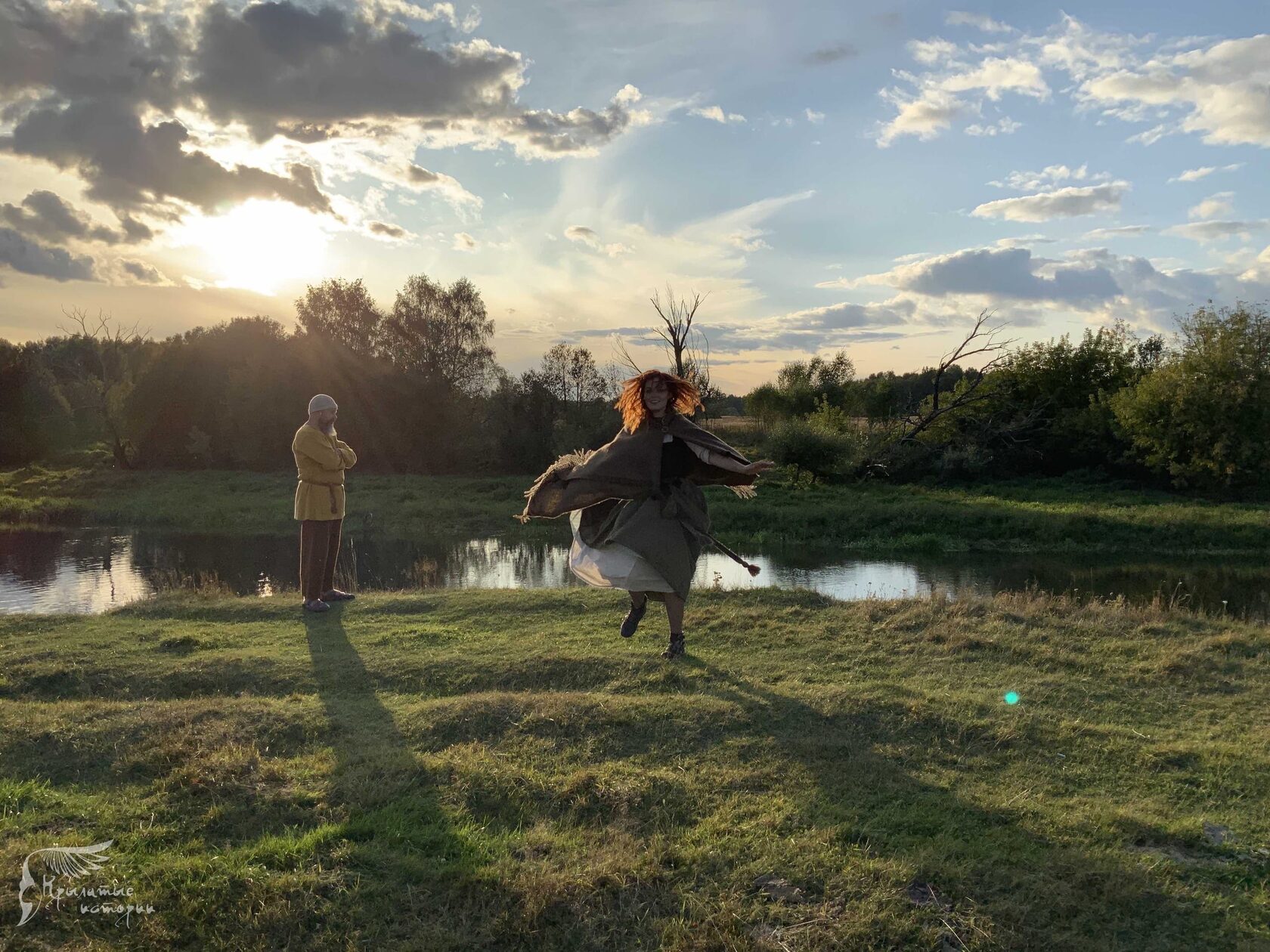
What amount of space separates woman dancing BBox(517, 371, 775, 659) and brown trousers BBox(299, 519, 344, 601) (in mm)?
4194

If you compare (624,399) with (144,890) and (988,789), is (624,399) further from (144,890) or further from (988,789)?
(144,890)

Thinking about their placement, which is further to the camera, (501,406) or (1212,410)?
(501,406)

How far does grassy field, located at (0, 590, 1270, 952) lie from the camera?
3307 mm

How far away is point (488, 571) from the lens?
1820 cm

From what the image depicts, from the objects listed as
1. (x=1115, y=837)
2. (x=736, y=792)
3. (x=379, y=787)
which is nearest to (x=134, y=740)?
(x=379, y=787)

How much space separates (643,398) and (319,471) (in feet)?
15.6

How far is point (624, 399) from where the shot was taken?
7449 millimetres

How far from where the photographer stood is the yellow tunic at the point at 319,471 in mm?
9625

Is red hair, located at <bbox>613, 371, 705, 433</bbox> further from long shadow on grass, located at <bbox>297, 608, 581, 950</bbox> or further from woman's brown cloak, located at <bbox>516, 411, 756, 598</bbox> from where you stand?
long shadow on grass, located at <bbox>297, 608, 581, 950</bbox>

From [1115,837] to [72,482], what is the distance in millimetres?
42052

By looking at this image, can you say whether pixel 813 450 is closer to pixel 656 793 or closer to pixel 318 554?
pixel 318 554

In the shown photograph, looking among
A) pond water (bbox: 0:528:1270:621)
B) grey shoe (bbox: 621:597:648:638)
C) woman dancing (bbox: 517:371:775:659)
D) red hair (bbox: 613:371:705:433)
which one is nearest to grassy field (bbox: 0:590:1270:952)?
grey shoe (bbox: 621:597:648:638)

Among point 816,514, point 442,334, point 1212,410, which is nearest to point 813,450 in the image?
point 816,514

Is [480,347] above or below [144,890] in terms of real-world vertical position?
above
